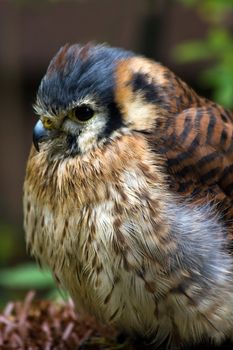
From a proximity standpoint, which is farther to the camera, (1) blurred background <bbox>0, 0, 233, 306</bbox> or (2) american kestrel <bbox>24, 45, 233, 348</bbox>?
(1) blurred background <bbox>0, 0, 233, 306</bbox>

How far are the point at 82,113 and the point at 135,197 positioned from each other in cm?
35

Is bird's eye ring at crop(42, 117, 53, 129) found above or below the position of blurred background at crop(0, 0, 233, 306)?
above

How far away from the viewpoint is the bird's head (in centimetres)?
302

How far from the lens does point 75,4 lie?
721 centimetres

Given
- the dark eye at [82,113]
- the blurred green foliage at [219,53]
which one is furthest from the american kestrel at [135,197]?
the blurred green foliage at [219,53]

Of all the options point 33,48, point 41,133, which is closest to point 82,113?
point 41,133

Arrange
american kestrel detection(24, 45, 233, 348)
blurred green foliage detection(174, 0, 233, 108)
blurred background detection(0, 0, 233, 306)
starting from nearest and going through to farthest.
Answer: american kestrel detection(24, 45, 233, 348) < blurred green foliage detection(174, 0, 233, 108) < blurred background detection(0, 0, 233, 306)

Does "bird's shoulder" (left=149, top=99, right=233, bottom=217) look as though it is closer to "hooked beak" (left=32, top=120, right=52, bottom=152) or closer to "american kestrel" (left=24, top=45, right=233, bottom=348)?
"american kestrel" (left=24, top=45, right=233, bottom=348)

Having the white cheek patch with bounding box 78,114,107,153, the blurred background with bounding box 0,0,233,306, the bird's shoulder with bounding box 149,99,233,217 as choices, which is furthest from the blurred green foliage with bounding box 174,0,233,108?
the blurred background with bounding box 0,0,233,306

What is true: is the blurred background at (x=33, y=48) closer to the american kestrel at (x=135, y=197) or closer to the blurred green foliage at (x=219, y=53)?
the blurred green foliage at (x=219, y=53)

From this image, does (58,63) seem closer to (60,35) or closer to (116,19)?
(116,19)

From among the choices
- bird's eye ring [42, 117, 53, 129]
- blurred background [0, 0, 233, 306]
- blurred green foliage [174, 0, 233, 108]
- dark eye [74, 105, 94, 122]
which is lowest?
blurred background [0, 0, 233, 306]

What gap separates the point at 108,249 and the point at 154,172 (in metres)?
0.30

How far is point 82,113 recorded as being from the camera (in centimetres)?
302
